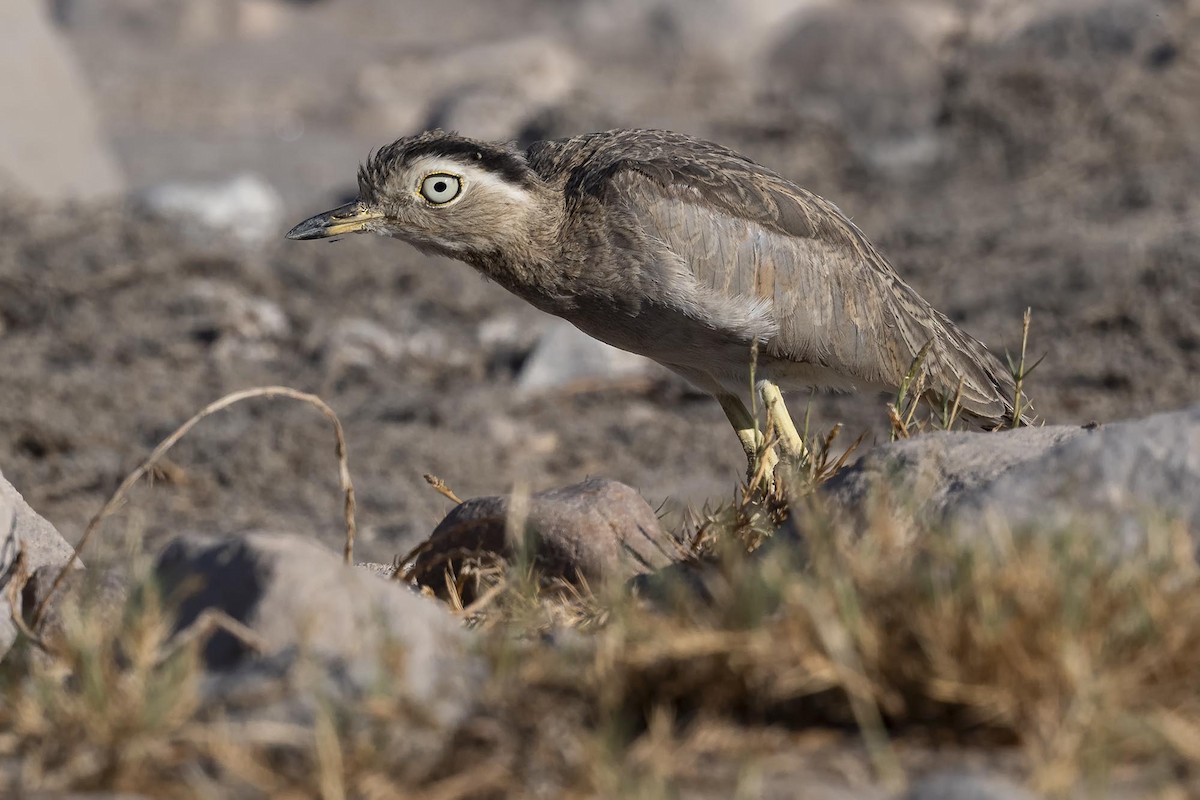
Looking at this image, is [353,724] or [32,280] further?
[32,280]

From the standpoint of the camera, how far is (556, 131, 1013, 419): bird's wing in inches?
207

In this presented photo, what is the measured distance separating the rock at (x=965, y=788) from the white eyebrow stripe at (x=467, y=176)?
330 cm

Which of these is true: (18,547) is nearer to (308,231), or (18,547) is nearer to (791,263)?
(308,231)

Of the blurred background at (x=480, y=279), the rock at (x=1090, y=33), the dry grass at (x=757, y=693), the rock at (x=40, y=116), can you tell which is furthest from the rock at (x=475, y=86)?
the dry grass at (x=757, y=693)

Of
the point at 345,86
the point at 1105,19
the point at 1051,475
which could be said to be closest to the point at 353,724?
the point at 1051,475

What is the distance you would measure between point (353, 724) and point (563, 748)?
1.13ft

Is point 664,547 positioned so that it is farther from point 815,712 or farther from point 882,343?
point 882,343

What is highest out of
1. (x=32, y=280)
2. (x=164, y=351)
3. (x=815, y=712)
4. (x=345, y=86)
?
(x=345, y=86)

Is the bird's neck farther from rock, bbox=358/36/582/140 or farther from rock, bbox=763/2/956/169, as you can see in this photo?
rock, bbox=763/2/956/169

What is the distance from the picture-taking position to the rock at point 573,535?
3.92m

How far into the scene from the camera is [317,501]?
782 centimetres

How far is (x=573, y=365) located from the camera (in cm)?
942

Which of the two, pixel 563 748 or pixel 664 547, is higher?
pixel 664 547

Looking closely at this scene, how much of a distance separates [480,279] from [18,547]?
7938mm
